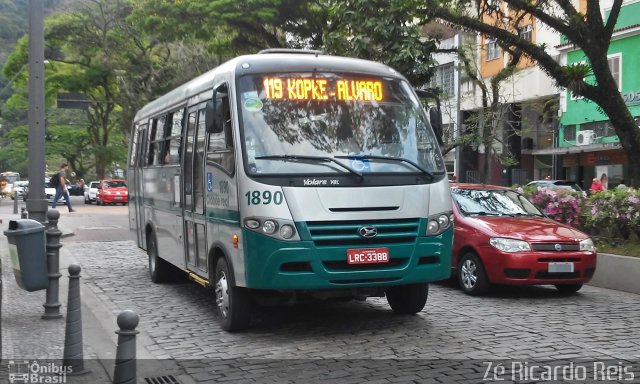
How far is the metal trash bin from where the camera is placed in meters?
6.67

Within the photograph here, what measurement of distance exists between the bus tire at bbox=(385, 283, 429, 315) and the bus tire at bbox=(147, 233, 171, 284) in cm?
412

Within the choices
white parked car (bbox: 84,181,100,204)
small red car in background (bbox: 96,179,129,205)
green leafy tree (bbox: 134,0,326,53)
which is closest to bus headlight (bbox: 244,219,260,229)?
green leafy tree (bbox: 134,0,326,53)

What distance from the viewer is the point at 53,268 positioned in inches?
287

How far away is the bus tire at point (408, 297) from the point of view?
26.3ft

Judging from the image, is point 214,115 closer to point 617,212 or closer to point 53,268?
point 53,268

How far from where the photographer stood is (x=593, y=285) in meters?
10.9

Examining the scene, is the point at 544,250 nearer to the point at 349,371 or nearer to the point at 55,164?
the point at 349,371

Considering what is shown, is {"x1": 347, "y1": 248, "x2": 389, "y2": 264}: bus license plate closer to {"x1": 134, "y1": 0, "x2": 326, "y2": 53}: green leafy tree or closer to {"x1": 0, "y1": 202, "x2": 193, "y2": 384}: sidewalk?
{"x1": 0, "y1": 202, "x2": 193, "y2": 384}: sidewalk

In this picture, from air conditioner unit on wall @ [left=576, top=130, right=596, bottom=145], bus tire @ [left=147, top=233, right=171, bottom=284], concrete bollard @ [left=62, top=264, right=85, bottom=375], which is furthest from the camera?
air conditioner unit on wall @ [left=576, top=130, right=596, bottom=145]

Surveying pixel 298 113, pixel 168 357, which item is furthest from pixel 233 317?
pixel 298 113

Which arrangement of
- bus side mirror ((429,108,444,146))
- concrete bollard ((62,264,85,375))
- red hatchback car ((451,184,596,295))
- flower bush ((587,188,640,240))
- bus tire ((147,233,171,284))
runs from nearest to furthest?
1. concrete bollard ((62,264,85,375))
2. bus side mirror ((429,108,444,146))
3. red hatchback car ((451,184,596,295))
4. flower bush ((587,188,640,240))
5. bus tire ((147,233,171,284))

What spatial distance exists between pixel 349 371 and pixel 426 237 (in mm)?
1842

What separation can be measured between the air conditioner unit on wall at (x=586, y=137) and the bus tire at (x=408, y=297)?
22.0m

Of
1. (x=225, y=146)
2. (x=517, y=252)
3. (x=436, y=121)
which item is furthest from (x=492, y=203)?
(x=225, y=146)
